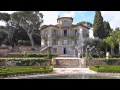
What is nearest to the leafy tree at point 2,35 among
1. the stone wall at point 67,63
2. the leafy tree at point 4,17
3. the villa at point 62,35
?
the leafy tree at point 4,17

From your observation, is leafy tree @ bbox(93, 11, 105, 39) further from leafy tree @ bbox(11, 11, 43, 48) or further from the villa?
leafy tree @ bbox(11, 11, 43, 48)

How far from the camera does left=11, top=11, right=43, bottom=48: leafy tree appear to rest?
31481 mm

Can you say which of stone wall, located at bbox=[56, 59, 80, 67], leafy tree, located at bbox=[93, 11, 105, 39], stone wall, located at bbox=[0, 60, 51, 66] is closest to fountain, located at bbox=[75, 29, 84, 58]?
leafy tree, located at bbox=[93, 11, 105, 39]

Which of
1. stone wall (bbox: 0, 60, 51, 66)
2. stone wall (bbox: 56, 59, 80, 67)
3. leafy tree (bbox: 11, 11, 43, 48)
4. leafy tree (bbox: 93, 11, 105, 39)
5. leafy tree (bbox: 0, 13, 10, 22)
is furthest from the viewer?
leafy tree (bbox: 0, 13, 10, 22)

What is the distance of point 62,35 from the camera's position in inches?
1293

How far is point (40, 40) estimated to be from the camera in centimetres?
3631

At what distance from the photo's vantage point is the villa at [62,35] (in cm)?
3189

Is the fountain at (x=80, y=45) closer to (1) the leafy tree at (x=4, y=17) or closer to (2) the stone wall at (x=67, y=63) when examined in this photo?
(2) the stone wall at (x=67, y=63)

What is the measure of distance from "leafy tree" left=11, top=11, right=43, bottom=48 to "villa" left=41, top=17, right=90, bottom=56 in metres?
1.31

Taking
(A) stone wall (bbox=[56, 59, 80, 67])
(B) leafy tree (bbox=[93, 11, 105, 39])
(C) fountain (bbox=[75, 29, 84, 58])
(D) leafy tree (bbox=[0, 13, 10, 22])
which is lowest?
(A) stone wall (bbox=[56, 59, 80, 67])

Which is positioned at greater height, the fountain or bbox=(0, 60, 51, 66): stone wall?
the fountain
